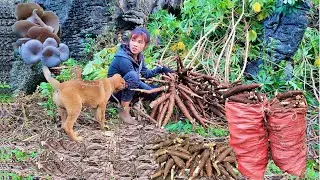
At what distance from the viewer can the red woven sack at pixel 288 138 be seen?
402cm

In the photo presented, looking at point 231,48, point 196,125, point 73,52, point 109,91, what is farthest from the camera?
point 73,52

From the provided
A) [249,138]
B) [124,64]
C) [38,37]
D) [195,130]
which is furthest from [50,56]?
[249,138]

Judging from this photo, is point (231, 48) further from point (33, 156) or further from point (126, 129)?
point (33, 156)

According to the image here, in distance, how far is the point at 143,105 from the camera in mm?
5816

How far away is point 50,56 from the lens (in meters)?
5.91

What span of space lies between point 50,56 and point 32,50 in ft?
0.81

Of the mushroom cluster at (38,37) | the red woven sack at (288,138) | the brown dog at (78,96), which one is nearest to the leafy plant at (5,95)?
the mushroom cluster at (38,37)

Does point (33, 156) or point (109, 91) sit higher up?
point (109, 91)

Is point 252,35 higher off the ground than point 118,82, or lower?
higher

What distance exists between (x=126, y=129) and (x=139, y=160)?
95 cm

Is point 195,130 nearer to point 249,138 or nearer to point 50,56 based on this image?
point 249,138

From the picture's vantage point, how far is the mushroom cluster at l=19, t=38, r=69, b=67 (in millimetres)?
5876

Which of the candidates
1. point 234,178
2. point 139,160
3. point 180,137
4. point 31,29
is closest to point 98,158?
point 139,160

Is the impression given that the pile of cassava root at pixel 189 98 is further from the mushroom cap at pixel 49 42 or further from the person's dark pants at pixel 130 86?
the mushroom cap at pixel 49 42
